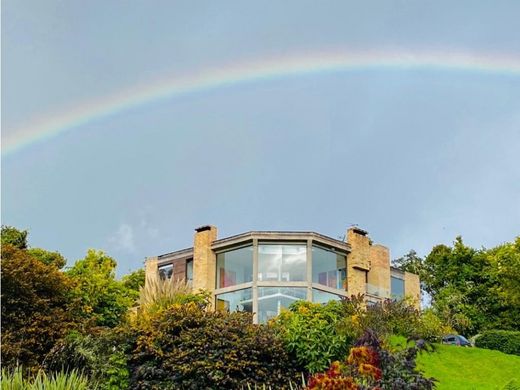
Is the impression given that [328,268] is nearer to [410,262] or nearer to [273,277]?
[273,277]

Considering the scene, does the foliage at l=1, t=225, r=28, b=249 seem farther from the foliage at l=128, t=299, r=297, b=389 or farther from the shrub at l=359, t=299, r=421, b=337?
the shrub at l=359, t=299, r=421, b=337

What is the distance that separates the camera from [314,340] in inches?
609

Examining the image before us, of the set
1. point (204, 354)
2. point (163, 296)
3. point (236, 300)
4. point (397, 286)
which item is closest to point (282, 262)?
point (236, 300)

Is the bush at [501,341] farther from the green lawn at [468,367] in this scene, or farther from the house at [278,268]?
the house at [278,268]

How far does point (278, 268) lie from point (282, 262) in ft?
1.20

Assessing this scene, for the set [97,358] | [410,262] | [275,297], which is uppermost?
[410,262]

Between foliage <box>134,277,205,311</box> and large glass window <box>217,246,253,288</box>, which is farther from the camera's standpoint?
large glass window <box>217,246,253,288</box>

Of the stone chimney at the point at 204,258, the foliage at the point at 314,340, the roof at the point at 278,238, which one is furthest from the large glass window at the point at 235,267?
the foliage at the point at 314,340

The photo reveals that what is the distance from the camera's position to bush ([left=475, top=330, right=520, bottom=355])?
91.5 ft

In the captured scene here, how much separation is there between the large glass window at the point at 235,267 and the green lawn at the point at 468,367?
17.1 m

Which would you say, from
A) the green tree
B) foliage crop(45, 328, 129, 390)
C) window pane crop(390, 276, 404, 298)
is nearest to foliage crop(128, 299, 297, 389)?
foliage crop(45, 328, 129, 390)

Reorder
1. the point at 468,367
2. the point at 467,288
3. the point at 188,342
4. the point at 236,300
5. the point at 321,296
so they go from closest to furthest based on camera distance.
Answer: the point at 188,342 < the point at 468,367 < the point at 236,300 < the point at 321,296 < the point at 467,288

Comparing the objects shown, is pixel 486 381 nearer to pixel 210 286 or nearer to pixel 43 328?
pixel 43 328

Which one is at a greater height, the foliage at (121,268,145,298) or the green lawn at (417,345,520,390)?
the foliage at (121,268,145,298)
